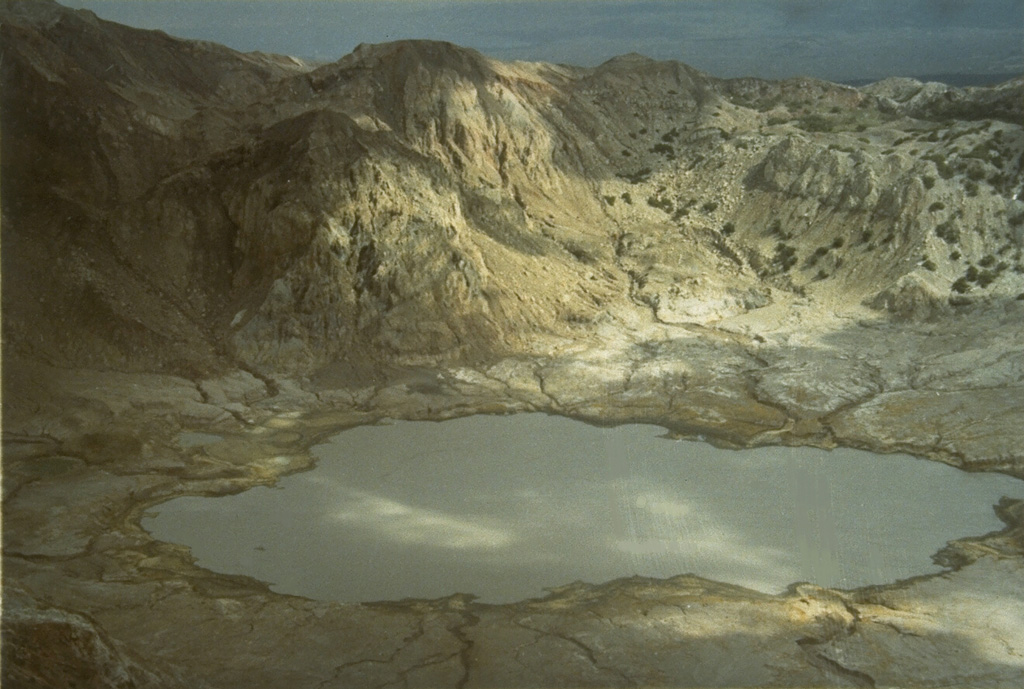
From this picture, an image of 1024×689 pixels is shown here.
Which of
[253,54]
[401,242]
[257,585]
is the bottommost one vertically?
[257,585]

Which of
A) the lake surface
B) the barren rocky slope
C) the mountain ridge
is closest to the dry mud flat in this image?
the barren rocky slope

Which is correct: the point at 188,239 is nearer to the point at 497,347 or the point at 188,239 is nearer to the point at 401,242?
the point at 401,242

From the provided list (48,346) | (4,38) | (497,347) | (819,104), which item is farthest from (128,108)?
(819,104)

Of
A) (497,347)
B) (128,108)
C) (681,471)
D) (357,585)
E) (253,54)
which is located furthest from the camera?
(253,54)

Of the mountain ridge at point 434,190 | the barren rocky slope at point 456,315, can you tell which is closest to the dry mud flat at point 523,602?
the barren rocky slope at point 456,315

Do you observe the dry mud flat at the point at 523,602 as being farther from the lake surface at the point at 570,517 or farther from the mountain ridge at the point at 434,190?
the mountain ridge at the point at 434,190

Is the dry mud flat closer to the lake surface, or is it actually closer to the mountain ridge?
the lake surface
